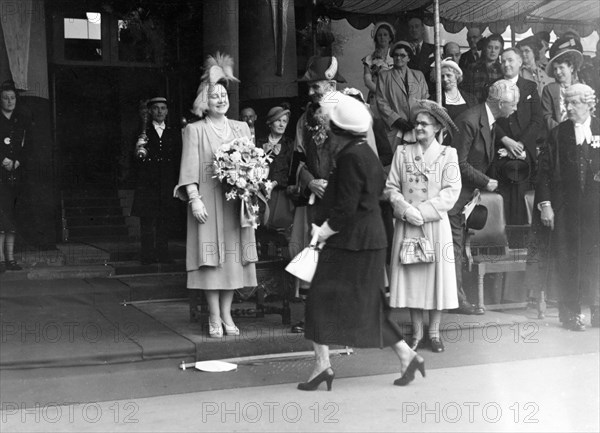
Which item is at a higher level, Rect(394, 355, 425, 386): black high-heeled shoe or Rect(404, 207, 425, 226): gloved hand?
Rect(404, 207, 425, 226): gloved hand

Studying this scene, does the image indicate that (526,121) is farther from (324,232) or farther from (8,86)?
(8,86)

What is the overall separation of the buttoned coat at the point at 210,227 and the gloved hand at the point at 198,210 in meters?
0.11

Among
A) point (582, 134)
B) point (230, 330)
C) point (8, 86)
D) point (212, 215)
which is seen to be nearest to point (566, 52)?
point (582, 134)

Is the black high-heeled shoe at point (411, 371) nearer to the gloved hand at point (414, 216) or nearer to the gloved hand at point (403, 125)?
the gloved hand at point (414, 216)

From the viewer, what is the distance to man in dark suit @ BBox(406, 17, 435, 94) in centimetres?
1030

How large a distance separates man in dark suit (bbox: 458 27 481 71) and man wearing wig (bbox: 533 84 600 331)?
269 centimetres

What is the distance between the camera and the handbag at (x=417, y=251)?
699 centimetres

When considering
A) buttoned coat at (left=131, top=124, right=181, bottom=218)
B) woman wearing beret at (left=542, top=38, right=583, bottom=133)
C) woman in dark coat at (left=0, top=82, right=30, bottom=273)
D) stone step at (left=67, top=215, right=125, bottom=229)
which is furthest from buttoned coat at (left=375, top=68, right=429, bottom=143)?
stone step at (left=67, top=215, right=125, bottom=229)

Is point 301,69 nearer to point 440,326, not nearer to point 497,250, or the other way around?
point 497,250

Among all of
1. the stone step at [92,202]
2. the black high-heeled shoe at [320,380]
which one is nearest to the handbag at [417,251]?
the black high-heeled shoe at [320,380]

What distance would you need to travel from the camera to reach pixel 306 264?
5.85 m

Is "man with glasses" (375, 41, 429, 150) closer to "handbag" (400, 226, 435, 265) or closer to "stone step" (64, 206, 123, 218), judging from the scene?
"handbag" (400, 226, 435, 265)

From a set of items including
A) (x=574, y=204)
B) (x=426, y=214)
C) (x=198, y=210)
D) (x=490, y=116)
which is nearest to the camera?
(x=198, y=210)

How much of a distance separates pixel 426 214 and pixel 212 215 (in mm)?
1730
